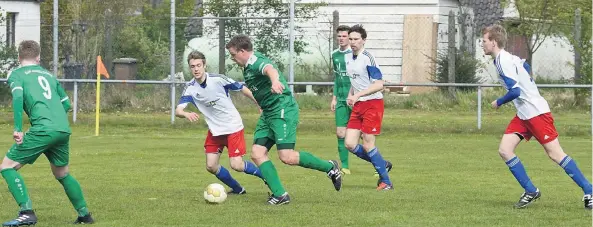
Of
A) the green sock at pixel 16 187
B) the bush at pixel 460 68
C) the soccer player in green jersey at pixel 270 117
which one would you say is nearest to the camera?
the green sock at pixel 16 187

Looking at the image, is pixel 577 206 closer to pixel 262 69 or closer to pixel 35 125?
pixel 262 69

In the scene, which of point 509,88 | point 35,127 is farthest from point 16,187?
point 509,88

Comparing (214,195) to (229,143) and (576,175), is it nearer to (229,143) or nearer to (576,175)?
(229,143)

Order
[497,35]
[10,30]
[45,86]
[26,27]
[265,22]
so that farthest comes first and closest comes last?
1. [10,30]
2. [26,27]
3. [265,22]
4. [497,35]
5. [45,86]

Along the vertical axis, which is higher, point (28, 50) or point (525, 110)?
point (28, 50)

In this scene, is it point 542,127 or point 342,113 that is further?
point 342,113

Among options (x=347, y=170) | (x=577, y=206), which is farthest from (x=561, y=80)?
(x=577, y=206)

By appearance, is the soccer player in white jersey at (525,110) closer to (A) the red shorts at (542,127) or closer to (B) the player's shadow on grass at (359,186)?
(A) the red shorts at (542,127)

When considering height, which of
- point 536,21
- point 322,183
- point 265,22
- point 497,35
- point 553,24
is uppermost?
point 536,21

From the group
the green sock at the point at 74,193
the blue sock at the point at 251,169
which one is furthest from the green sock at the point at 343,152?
the green sock at the point at 74,193

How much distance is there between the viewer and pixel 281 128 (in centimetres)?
1075

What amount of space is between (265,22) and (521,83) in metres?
12.7

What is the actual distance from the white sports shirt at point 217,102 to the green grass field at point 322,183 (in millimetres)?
729

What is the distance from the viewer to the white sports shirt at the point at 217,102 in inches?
453
